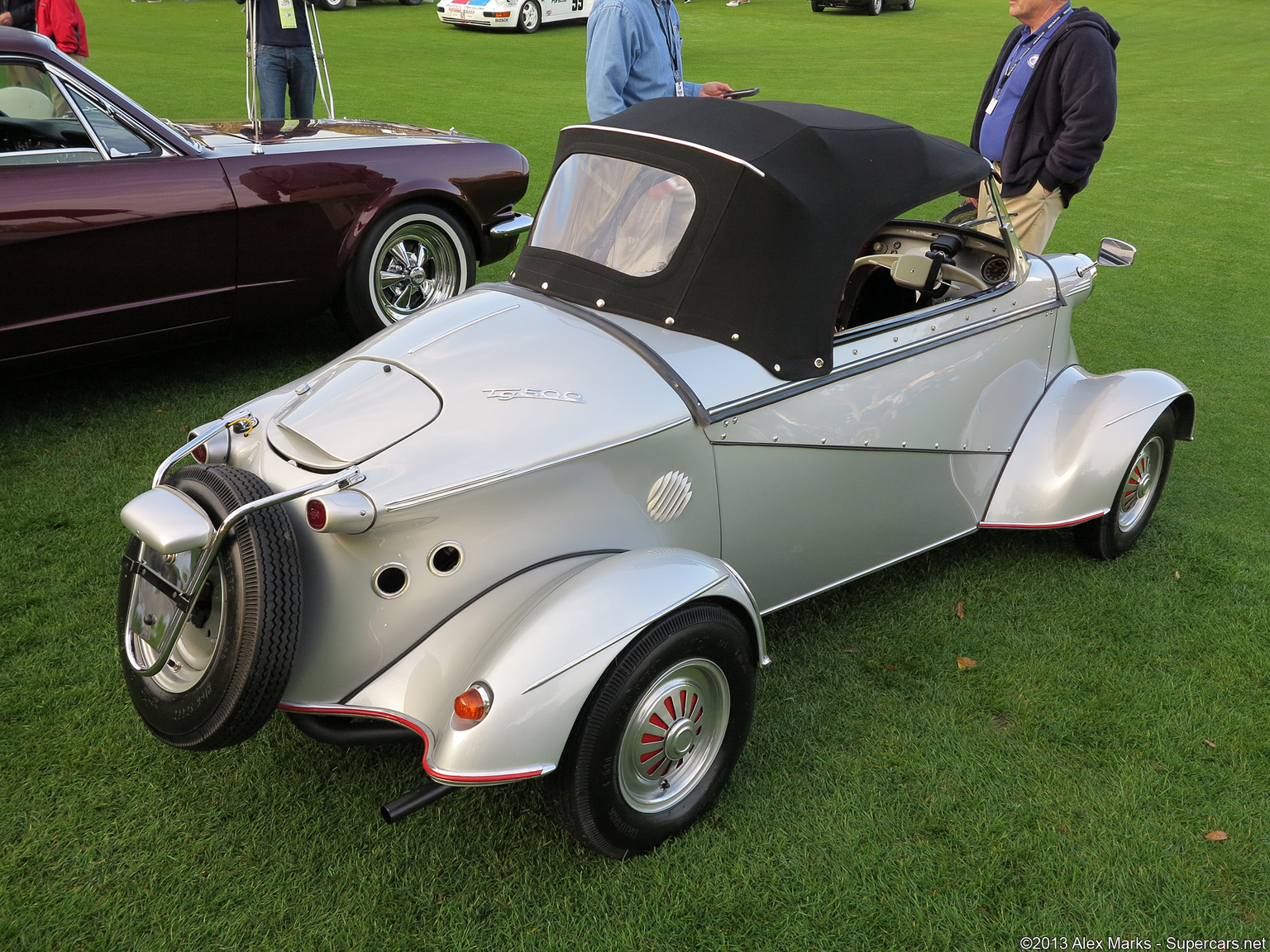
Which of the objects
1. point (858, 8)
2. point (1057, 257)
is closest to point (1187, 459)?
point (1057, 257)

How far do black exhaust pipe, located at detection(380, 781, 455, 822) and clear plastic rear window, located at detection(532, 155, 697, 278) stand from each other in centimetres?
163

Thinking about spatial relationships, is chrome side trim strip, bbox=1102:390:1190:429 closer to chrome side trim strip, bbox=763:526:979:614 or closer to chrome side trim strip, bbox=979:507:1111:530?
chrome side trim strip, bbox=979:507:1111:530

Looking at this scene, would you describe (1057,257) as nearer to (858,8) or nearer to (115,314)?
(115,314)

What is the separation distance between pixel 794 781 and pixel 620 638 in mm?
862

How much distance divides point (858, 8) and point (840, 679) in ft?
100

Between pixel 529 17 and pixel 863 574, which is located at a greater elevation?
pixel 529 17

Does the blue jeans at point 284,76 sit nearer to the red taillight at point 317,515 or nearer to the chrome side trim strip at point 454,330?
the chrome side trim strip at point 454,330

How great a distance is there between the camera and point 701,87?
565cm

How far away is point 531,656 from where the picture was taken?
2395 mm

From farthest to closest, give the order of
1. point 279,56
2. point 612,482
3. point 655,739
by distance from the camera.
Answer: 1. point 279,56
2. point 612,482
3. point 655,739

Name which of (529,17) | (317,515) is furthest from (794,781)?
(529,17)

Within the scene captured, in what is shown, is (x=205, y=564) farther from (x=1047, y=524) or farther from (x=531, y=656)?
(x=1047, y=524)

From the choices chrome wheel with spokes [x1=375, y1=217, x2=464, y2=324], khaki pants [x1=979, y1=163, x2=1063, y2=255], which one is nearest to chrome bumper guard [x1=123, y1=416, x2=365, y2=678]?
chrome wheel with spokes [x1=375, y1=217, x2=464, y2=324]

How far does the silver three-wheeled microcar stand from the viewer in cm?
243
